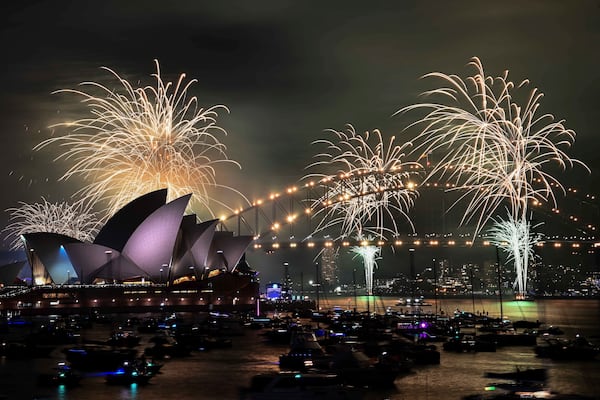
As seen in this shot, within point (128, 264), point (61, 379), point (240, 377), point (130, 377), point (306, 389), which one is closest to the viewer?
point (306, 389)

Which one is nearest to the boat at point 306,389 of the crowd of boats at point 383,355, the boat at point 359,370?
the crowd of boats at point 383,355

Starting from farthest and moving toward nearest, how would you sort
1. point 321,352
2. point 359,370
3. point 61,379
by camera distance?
point 321,352 → point 61,379 → point 359,370

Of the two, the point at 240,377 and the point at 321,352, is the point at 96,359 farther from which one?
the point at 321,352

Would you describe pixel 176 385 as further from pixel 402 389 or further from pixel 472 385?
pixel 472 385

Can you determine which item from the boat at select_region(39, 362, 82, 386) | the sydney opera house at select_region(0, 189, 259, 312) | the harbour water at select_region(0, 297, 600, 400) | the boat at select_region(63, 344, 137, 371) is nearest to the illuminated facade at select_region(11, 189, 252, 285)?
the sydney opera house at select_region(0, 189, 259, 312)

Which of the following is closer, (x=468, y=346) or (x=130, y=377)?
(x=130, y=377)

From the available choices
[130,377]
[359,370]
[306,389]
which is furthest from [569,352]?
[130,377]

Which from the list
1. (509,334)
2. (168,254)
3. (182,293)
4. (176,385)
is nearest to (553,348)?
(509,334)

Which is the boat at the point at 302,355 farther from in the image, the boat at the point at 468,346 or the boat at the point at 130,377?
the boat at the point at 468,346
